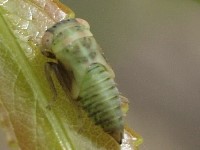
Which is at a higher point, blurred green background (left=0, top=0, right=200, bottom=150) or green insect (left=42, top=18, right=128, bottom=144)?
blurred green background (left=0, top=0, right=200, bottom=150)

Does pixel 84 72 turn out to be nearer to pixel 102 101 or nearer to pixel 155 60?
pixel 102 101

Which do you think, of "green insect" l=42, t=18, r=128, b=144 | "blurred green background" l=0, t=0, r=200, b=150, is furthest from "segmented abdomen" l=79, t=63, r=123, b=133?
"blurred green background" l=0, t=0, r=200, b=150

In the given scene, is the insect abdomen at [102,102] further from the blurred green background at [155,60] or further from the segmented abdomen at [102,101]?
the blurred green background at [155,60]

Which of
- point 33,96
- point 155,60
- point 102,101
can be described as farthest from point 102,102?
point 155,60

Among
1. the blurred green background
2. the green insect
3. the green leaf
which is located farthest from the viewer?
the blurred green background

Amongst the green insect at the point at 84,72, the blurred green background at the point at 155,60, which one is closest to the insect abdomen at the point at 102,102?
the green insect at the point at 84,72

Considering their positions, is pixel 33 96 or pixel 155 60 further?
pixel 155 60

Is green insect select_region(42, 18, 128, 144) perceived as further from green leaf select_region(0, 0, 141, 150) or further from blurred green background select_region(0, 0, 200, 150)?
blurred green background select_region(0, 0, 200, 150)

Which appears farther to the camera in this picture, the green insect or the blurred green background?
the blurred green background
